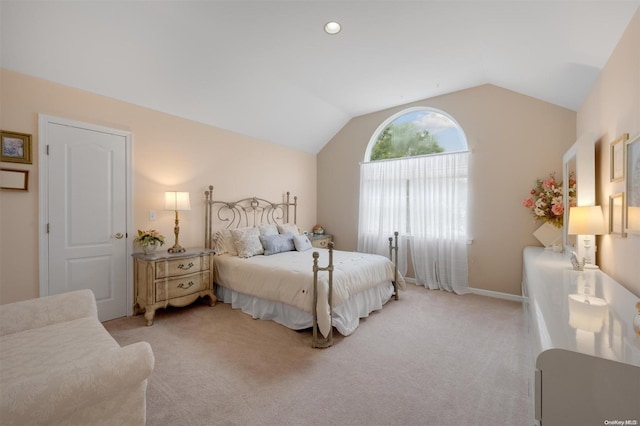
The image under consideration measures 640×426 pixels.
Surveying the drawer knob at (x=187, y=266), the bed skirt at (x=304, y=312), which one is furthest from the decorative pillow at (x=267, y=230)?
the drawer knob at (x=187, y=266)

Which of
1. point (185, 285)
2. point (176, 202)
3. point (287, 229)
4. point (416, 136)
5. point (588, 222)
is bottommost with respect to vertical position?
point (185, 285)

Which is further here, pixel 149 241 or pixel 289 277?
pixel 149 241

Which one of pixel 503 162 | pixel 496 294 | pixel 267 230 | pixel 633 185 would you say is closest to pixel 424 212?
pixel 503 162

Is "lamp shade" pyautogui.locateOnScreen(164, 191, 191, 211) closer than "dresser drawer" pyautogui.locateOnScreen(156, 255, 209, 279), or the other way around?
"dresser drawer" pyautogui.locateOnScreen(156, 255, 209, 279)

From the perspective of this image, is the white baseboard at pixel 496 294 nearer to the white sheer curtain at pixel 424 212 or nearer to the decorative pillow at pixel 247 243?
the white sheer curtain at pixel 424 212

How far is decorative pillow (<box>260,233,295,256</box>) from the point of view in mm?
4000

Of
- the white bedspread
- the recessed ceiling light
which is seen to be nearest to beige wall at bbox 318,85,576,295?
the white bedspread

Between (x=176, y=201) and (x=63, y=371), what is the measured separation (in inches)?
107

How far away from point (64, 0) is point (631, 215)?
4.60 meters

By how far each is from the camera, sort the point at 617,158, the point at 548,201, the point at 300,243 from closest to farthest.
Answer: the point at 617,158, the point at 548,201, the point at 300,243

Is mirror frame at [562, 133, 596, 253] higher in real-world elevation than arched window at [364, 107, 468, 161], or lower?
lower

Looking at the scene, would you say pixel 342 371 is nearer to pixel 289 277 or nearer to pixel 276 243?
pixel 289 277

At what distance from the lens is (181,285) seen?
10.9 ft

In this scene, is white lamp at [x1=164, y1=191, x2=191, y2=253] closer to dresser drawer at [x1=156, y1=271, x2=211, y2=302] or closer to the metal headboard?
dresser drawer at [x1=156, y1=271, x2=211, y2=302]
